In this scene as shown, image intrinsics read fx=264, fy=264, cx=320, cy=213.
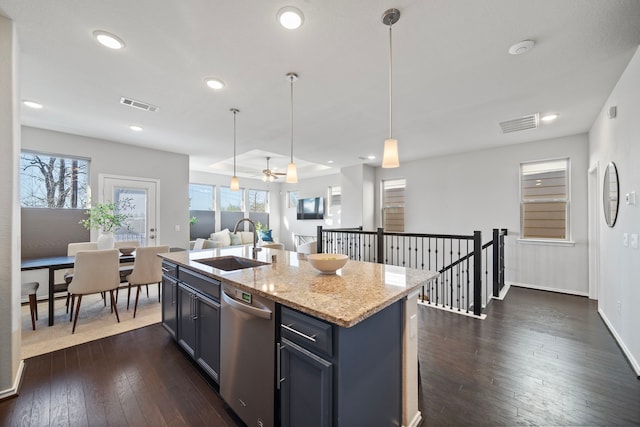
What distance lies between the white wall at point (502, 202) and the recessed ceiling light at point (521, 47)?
354 centimetres

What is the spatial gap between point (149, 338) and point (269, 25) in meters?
3.30

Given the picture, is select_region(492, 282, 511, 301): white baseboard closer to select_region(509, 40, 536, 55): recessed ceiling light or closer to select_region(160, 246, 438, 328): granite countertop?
select_region(160, 246, 438, 328): granite countertop

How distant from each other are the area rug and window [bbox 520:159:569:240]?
6.46 meters

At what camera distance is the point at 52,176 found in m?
4.56

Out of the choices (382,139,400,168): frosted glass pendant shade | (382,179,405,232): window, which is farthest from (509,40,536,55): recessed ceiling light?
(382,179,405,232): window

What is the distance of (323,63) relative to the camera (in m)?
2.46

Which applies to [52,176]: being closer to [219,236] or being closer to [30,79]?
[30,79]

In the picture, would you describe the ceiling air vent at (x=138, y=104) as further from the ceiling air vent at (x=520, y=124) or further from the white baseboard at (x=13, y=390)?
the ceiling air vent at (x=520, y=124)

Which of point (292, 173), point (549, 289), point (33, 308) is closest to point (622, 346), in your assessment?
point (549, 289)

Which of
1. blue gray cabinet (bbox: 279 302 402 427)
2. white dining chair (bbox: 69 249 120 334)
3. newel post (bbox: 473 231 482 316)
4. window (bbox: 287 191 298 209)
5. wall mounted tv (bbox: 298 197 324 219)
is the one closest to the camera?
blue gray cabinet (bbox: 279 302 402 427)

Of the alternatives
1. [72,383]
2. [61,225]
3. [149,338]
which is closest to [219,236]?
[61,225]

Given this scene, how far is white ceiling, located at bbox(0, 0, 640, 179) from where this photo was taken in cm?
185

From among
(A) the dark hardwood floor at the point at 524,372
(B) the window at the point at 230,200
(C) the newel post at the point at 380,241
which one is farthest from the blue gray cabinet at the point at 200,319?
(B) the window at the point at 230,200

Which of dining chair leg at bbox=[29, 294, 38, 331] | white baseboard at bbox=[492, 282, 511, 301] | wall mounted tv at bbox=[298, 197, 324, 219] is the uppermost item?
wall mounted tv at bbox=[298, 197, 324, 219]
